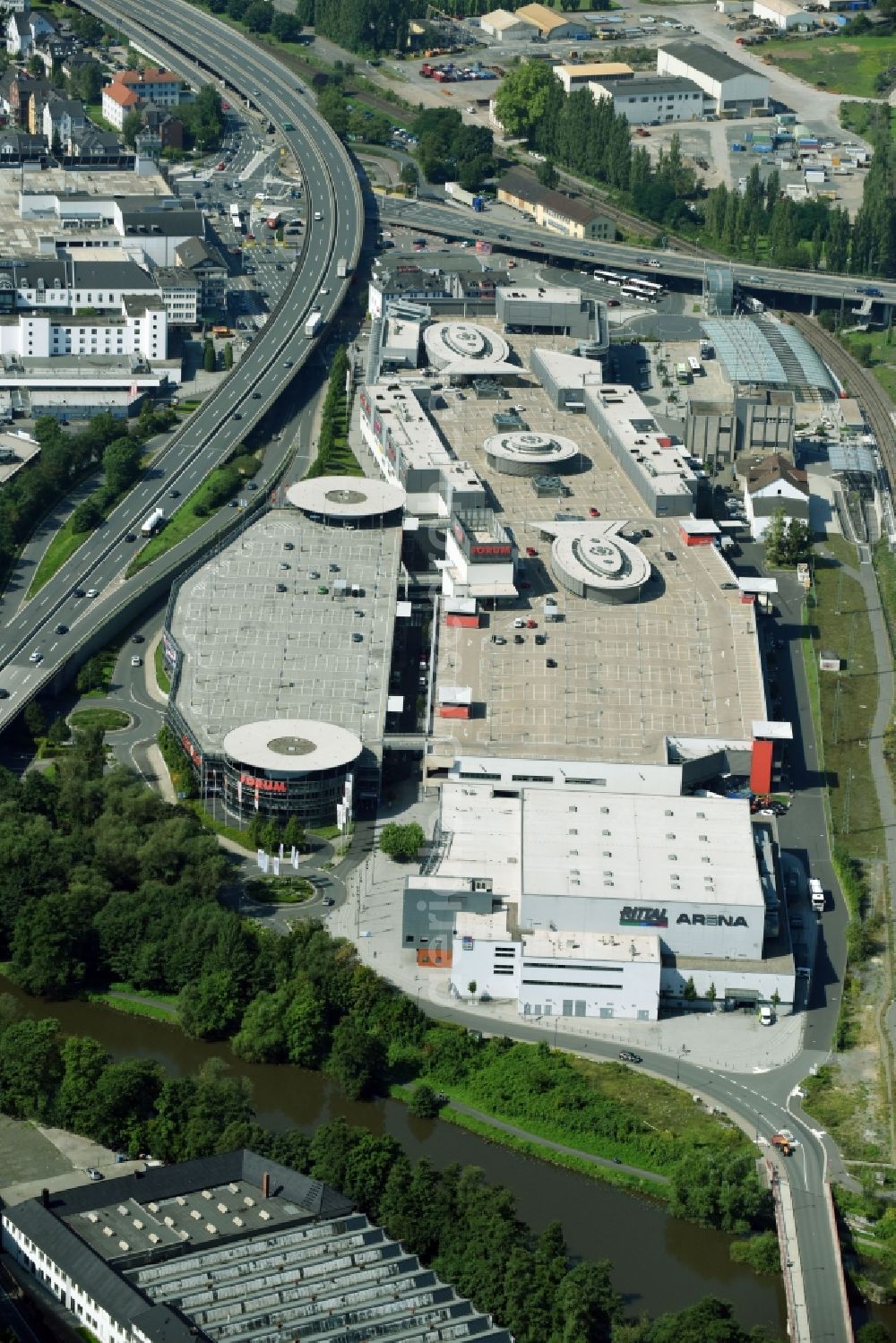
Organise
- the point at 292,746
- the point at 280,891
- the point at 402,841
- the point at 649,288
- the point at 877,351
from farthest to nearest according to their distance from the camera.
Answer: the point at 649,288, the point at 877,351, the point at 292,746, the point at 402,841, the point at 280,891

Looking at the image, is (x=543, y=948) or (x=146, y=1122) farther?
(x=543, y=948)

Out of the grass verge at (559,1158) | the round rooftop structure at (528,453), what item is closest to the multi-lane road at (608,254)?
the round rooftop structure at (528,453)

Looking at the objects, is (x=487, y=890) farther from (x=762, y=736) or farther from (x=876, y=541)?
(x=876, y=541)

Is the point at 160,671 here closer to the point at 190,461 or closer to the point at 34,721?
the point at 34,721

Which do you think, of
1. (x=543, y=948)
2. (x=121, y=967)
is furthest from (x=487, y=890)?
(x=121, y=967)

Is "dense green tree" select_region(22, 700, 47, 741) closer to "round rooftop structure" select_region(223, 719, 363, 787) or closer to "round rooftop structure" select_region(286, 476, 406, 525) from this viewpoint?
"round rooftop structure" select_region(223, 719, 363, 787)

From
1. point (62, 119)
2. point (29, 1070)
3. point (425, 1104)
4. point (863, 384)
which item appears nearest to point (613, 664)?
point (425, 1104)
